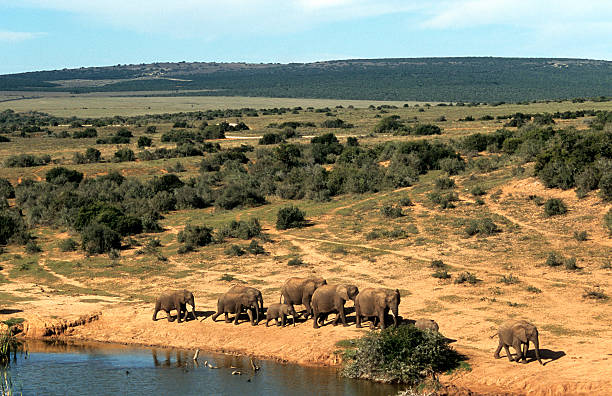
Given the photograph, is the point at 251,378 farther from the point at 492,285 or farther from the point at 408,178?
the point at 408,178

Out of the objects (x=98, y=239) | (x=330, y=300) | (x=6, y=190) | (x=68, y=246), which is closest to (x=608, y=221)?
(x=330, y=300)

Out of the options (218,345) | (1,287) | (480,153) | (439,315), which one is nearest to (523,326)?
(439,315)

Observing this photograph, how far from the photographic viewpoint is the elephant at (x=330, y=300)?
2266cm

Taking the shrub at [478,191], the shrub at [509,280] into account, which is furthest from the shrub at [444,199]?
the shrub at [509,280]

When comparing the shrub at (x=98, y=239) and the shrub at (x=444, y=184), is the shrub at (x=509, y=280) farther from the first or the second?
the shrub at (x=98, y=239)

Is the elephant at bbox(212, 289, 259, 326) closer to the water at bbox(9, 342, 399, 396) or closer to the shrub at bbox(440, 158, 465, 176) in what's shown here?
the water at bbox(9, 342, 399, 396)

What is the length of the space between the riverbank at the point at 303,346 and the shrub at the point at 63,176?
106 ft

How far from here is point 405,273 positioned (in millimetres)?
29453

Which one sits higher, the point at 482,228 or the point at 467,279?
the point at 482,228

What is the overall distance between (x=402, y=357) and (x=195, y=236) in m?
18.2

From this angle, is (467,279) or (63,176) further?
(63,176)

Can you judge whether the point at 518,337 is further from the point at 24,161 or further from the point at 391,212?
the point at 24,161

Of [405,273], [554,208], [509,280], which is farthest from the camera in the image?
[554,208]

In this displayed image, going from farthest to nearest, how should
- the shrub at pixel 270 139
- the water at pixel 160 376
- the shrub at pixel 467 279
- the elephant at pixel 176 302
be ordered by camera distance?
1. the shrub at pixel 270 139
2. the shrub at pixel 467 279
3. the elephant at pixel 176 302
4. the water at pixel 160 376
